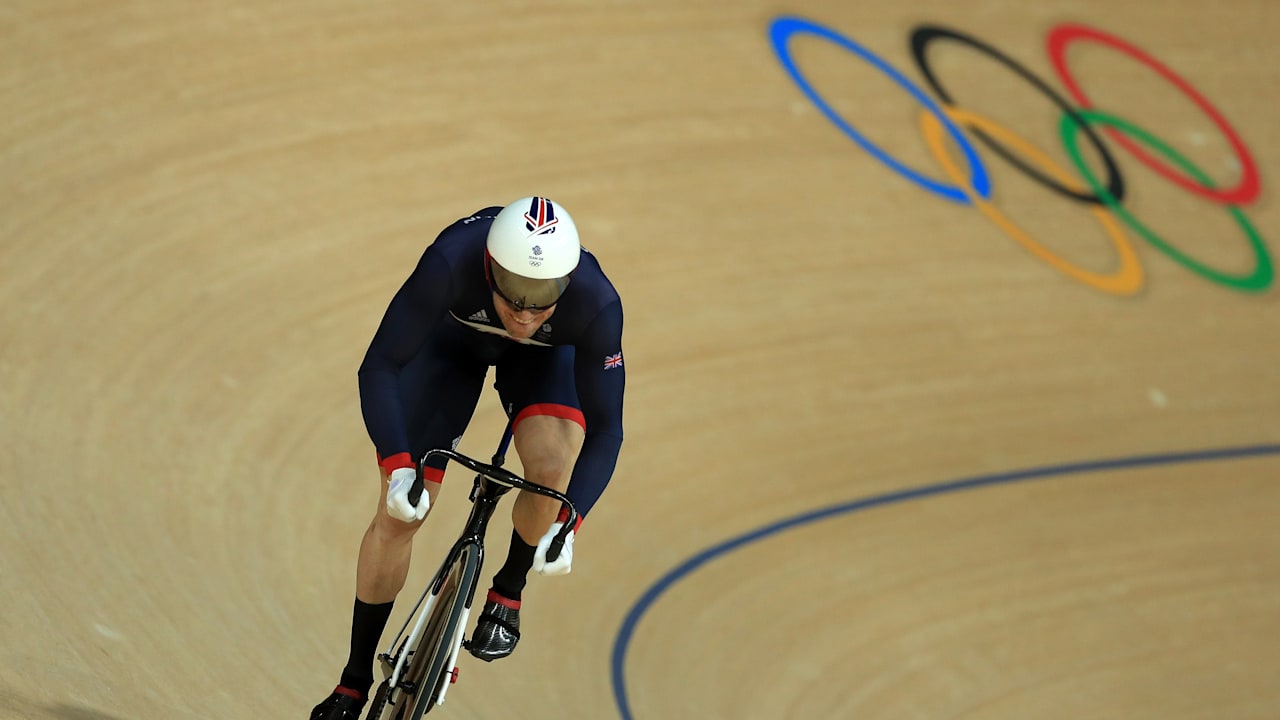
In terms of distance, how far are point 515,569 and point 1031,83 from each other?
5.26 metres

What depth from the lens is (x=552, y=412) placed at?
286cm

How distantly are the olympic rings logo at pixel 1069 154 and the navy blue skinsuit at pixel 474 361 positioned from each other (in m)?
3.93

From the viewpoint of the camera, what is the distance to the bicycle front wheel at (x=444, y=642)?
2617mm

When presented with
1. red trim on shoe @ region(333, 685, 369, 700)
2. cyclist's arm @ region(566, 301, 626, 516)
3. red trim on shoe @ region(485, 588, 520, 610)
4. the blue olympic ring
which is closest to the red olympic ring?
the blue olympic ring

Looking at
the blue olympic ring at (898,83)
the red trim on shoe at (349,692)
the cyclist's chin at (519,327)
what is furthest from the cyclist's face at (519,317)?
the blue olympic ring at (898,83)

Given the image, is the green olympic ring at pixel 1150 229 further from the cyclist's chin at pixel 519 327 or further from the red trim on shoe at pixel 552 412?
the cyclist's chin at pixel 519 327

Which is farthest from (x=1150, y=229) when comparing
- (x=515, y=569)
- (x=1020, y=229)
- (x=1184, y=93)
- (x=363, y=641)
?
(x=363, y=641)

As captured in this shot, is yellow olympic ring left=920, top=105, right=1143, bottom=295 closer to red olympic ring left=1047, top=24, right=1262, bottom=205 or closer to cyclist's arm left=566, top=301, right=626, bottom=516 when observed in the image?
red olympic ring left=1047, top=24, right=1262, bottom=205

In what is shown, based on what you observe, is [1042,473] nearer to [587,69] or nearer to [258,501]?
[587,69]

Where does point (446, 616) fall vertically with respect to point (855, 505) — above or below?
below

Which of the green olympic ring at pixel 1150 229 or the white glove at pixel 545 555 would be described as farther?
the green olympic ring at pixel 1150 229

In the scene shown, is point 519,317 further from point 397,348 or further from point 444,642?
point 444,642

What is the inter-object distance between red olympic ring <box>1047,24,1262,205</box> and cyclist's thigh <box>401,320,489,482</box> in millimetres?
5256

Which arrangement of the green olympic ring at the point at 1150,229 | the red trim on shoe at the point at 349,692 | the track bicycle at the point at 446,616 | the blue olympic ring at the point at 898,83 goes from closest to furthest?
the track bicycle at the point at 446,616
the red trim on shoe at the point at 349,692
the blue olympic ring at the point at 898,83
the green olympic ring at the point at 1150,229
